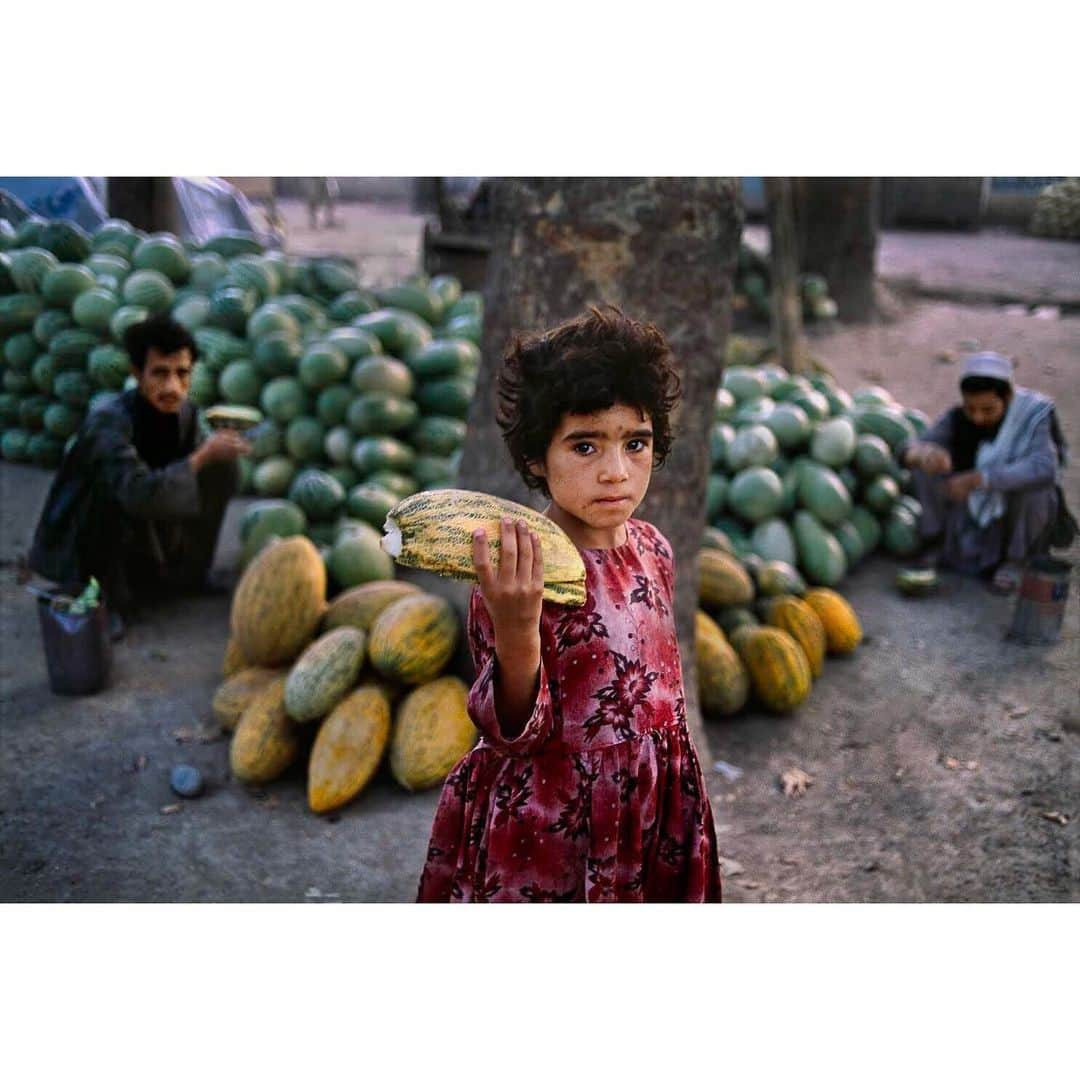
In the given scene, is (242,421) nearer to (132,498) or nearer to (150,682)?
(132,498)

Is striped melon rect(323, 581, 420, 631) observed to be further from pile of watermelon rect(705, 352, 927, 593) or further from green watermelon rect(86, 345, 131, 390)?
green watermelon rect(86, 345, 131, 390)

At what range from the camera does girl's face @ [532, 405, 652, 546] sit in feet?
5.61

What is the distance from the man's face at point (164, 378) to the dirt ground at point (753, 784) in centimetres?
77

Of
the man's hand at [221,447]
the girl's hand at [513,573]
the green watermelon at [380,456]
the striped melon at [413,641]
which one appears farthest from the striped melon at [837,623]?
the girl's hand at [513,573]

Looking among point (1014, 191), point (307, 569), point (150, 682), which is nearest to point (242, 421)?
point (307, 569)

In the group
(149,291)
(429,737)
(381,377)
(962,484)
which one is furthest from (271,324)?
(962,484)

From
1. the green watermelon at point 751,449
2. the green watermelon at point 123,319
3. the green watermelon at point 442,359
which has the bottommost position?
the green watermelon at point 751,449

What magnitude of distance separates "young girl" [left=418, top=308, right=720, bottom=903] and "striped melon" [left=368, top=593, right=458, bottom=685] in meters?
1.49

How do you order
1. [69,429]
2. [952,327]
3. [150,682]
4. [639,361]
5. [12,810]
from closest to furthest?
[639,361] < [12,810] < [150,682] < [69,429] < [952,327]

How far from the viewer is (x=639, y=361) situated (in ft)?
5.61

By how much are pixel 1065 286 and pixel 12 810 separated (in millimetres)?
3909

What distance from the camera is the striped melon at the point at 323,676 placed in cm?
335

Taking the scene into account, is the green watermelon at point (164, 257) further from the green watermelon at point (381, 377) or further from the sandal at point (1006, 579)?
the sandal at point (1006, 579)

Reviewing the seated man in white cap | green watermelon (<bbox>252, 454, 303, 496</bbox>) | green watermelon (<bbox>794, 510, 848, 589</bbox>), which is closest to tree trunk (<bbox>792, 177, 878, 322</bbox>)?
the seated man in white cap
